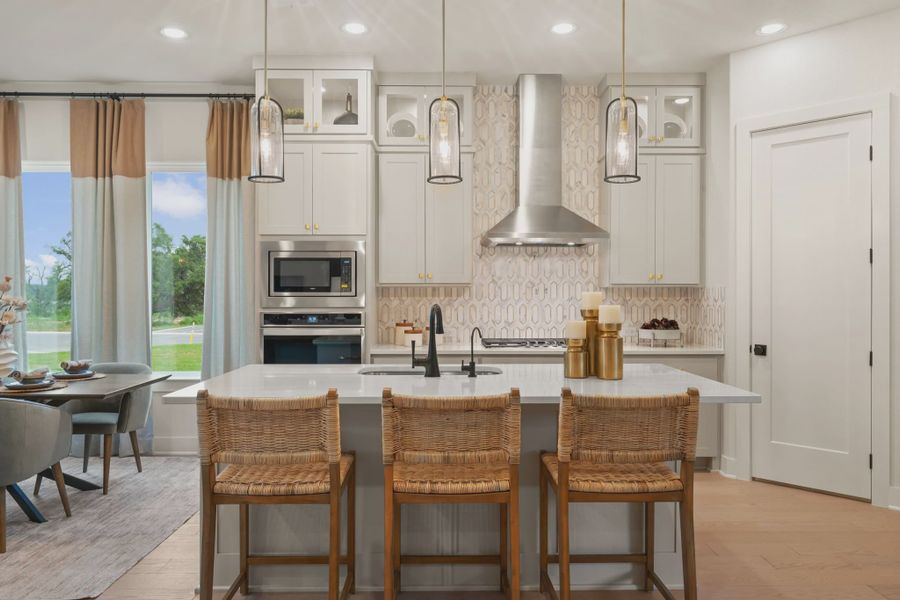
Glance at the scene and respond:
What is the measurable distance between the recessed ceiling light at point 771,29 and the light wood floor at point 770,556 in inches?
119

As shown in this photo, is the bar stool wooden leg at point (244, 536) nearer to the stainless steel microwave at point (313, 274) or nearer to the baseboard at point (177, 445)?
the stainless steel microwave at point (313, 274)

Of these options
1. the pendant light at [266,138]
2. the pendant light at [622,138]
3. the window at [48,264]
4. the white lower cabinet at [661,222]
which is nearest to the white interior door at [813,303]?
the white lower cabinet at [661,222]

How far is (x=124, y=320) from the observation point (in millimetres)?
4617

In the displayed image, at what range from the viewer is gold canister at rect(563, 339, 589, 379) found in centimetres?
254

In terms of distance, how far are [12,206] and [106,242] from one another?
84cm

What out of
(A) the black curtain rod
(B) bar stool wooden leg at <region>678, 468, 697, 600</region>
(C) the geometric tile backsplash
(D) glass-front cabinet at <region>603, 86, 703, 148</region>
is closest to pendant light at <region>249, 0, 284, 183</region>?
(B) bar stool wooden leg at <region>678, 468, 697, 600</region>

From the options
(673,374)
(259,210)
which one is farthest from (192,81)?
(673,374)

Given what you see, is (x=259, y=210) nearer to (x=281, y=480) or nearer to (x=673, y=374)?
(x=281, y=480)

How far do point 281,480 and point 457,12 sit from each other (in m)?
2.96

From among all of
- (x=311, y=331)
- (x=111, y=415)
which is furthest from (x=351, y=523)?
(x=111, y=415)

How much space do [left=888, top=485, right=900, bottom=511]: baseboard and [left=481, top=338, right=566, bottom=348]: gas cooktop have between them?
218 centimetres

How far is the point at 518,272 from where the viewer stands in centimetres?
495

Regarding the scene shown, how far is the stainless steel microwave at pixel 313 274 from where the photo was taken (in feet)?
13.9

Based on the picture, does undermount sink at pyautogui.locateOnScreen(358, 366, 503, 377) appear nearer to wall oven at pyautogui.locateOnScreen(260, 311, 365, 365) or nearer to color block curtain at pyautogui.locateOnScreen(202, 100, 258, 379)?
wall oven at pyautogui.locateOnScreen(260, 311, 365, 365)
